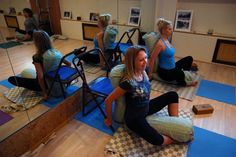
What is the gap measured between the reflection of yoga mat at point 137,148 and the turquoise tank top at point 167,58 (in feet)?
4.37

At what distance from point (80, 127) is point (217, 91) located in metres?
2.14

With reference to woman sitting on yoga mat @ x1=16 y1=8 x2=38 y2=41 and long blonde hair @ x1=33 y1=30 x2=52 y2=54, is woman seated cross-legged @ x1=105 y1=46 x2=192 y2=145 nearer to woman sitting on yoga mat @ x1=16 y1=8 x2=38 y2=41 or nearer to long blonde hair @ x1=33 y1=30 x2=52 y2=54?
long blonde hair @ x1=33 y1=30 x2=52 y2=54

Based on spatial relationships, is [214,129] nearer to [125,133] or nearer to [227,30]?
[125,133]

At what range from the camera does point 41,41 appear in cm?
187

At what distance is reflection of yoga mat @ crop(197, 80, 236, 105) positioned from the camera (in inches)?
101

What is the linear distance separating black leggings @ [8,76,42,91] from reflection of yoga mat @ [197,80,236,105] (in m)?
2.27

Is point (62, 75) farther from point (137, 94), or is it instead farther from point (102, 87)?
point (137, 94)

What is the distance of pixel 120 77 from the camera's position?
169cm

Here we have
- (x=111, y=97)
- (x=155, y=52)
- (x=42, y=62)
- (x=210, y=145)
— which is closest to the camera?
(x=111, y=97)

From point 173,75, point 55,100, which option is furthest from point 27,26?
point 173,75

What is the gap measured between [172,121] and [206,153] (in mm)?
454

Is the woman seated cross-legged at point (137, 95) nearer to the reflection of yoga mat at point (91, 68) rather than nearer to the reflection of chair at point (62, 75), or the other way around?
the reflection of chair at point (62, 75)

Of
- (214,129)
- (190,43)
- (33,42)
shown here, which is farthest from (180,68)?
(33,42)

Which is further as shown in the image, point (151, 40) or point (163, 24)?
point (151, 40)
